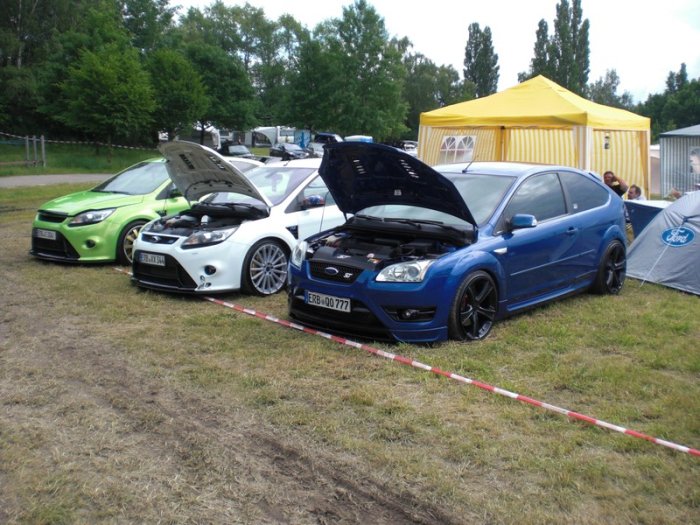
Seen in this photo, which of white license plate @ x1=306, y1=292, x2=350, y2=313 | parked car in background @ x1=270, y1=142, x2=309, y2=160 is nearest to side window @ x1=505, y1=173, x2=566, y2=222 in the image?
white license plate @ x1=306, y1=292, x2=350, y2=313

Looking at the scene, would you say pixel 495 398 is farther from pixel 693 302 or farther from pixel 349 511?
pixel 693 302

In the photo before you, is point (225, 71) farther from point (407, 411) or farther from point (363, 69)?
point (407, 411)

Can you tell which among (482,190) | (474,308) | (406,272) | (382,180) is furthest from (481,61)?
(406,272)

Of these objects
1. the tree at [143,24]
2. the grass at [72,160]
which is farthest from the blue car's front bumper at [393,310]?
the tree at [143,24]

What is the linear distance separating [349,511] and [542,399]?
6.48ft

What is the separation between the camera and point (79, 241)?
9.15 meters

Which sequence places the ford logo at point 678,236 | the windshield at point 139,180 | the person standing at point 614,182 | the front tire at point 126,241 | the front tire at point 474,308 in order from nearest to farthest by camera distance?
the front tire at point 474,308 → the ford logo at point 678,236 → the front tire at point 126,241 → the windshield at point 139,180 → the person standing at point 614,182

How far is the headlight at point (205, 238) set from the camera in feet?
24.6

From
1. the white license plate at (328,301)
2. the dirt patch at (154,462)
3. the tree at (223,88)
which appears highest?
the tree at (223,88)

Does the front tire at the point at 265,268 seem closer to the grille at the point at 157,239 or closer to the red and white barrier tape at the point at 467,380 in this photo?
the red and white barrier tape at the point at 467,380

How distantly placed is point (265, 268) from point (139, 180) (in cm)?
353

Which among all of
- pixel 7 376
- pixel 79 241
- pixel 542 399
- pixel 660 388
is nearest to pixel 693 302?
pixel 660 388

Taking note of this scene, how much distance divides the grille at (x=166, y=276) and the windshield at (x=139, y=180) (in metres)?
2.36

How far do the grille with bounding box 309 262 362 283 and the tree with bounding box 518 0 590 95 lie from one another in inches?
2706
